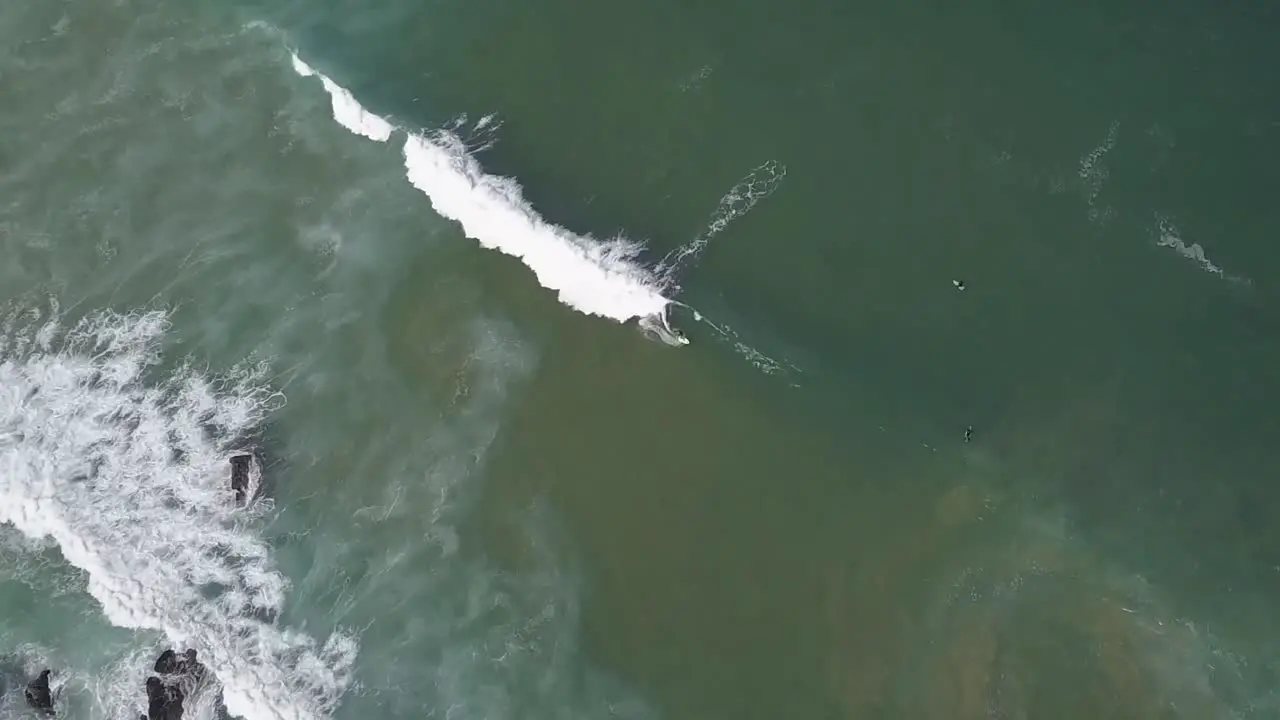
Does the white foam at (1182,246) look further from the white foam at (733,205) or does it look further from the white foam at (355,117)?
the white foam at (355,117)

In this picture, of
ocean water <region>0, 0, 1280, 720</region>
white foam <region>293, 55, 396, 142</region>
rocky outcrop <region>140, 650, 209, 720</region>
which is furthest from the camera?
white foam <region>293, 55, 396, 142</region>

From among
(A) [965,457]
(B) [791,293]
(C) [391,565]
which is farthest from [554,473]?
(A) [965,457]

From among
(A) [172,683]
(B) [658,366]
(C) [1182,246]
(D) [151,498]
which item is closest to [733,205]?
(B) [658,366]

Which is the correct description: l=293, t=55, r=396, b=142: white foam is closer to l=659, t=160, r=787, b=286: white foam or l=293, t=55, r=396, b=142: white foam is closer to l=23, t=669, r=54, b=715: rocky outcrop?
l=659, t=160, r=787, b=286: white foam

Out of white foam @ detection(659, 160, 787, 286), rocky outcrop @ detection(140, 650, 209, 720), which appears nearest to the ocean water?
white foam @ detection(659, 160, 787, 286)

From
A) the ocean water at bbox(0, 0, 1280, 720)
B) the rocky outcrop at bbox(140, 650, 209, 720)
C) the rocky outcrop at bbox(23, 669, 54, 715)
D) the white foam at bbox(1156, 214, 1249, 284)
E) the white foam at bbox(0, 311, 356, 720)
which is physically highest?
the white foam at bbox(1156, 214, 1249, 284)

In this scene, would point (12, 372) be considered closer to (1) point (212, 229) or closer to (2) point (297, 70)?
(1) point (212, 229)

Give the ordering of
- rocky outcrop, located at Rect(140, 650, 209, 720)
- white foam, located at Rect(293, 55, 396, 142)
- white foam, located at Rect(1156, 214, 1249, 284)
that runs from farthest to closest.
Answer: white foam, located at Rect(293, 55, 396, 142), white foam, located at Rect(1156, 214, 1249, 284), rocky outcrop, located at Rect(140, 650, 209, 720)

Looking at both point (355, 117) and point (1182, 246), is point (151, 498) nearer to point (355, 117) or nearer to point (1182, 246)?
point (355, 117)
